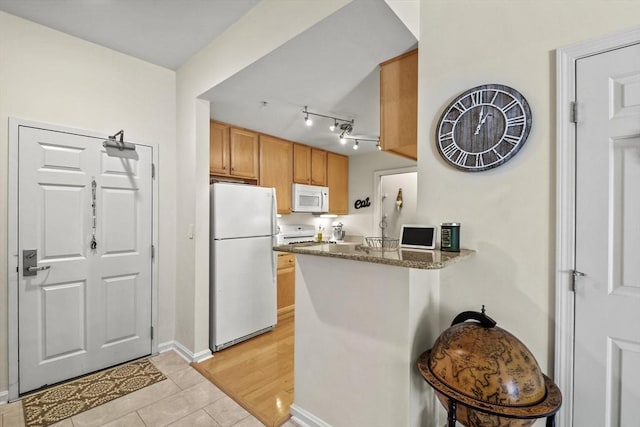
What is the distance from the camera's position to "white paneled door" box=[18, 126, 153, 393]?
212 centimetres

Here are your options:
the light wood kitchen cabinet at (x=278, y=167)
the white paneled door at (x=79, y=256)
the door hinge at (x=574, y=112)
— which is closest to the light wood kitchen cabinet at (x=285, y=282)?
the light wood kitchen cabinet at (x=278, y=167)

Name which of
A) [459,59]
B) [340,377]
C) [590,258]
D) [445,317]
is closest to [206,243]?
[340,377]

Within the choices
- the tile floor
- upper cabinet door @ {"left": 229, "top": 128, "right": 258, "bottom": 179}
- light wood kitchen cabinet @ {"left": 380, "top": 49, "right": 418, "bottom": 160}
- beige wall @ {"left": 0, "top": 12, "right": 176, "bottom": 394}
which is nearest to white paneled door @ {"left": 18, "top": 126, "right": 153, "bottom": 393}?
beige wall @ {"left": 0, "top": 12, "right": 176, "bottom": 394}

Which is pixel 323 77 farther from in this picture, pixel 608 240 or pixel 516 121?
pixel 608 240

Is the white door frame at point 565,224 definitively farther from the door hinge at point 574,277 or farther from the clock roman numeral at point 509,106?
the clock roman numeral at point 509,106

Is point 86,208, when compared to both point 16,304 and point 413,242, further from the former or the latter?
point 413,242

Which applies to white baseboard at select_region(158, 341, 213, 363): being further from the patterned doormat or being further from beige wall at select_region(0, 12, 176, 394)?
the patterned doormat

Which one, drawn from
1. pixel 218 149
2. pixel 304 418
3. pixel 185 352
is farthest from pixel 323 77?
pixel 185 352

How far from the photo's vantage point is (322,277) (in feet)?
5.55

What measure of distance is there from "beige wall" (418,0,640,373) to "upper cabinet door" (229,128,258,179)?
235 cm

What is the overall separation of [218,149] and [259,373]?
2.34 m

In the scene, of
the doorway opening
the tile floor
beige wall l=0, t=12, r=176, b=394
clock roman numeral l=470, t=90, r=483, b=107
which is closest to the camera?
clock roman numeral l=470, t=90, r=483, b=107

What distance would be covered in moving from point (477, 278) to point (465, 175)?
57 centimetres

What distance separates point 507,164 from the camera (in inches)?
56.6
